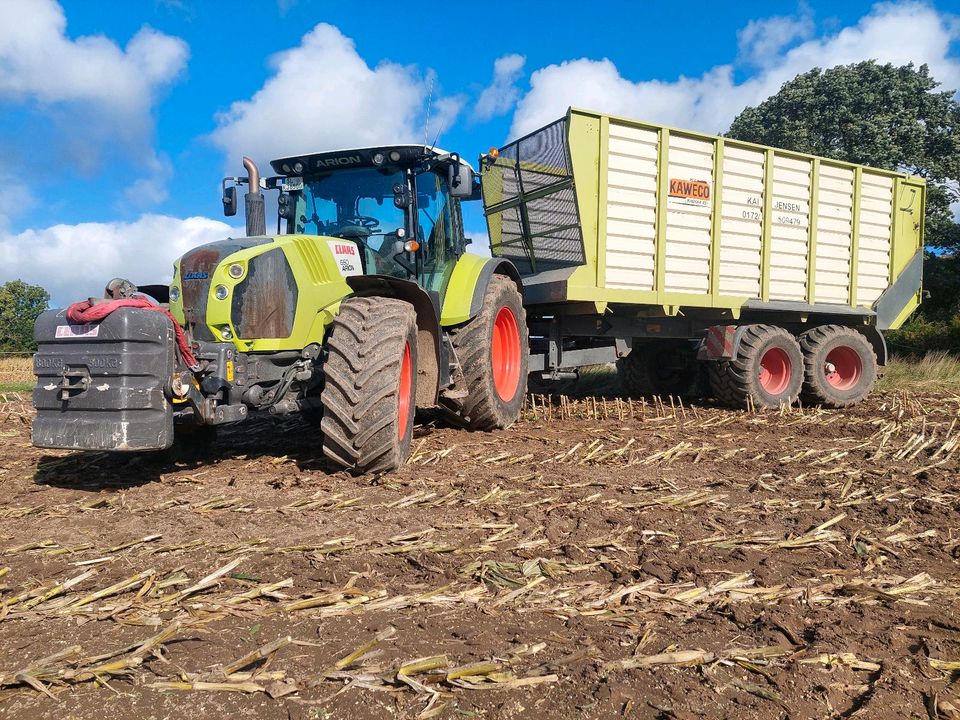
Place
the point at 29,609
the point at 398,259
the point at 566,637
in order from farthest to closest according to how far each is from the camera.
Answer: the point at 398,259 < the point at 29,609 < the point at 566,637

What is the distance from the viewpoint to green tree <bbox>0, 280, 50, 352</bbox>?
30.6 metres

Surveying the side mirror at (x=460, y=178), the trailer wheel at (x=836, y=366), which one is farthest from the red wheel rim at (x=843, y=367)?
the side mirror at (x=460, y=178)

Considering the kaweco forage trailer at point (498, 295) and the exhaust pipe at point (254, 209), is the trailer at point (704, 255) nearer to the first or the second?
the kaweco forage trailer at point (498, 295)

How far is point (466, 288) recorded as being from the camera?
6.41 m

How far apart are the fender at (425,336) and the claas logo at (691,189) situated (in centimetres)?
328

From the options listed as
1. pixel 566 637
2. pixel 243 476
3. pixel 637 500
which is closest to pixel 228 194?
pixel 243 476

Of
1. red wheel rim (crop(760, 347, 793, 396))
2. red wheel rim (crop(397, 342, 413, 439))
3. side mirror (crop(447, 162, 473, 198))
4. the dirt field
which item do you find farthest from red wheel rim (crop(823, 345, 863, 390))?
red wheel rim (crop(397, 342, 413, 439))

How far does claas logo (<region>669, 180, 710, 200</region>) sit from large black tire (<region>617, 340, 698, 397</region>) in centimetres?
221

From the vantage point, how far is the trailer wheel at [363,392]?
4.46 metres

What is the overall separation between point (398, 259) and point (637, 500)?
2.74 meters

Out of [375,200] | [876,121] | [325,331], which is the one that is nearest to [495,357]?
[375,200]

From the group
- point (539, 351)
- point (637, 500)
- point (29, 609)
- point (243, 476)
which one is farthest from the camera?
point (539, 351)

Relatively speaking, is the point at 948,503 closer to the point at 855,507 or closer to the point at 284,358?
the point at 855,507

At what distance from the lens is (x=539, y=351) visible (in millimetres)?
8156
